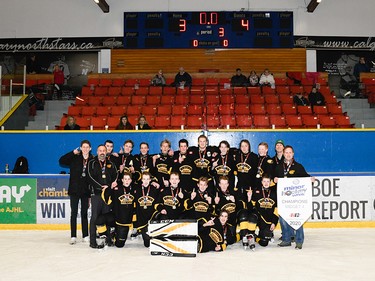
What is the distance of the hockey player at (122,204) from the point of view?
778cm

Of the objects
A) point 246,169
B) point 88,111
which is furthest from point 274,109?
point 246,169

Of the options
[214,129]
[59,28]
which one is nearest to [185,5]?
[59,28]

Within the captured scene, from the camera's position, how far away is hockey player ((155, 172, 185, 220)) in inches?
304

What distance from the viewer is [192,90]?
1517 cm

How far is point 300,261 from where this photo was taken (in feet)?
21.3

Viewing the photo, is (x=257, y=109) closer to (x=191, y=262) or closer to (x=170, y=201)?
(x=170, y=201)

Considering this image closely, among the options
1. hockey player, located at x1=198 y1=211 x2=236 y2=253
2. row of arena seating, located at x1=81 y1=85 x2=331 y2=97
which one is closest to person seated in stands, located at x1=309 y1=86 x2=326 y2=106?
row of arena seating, located at x1=81 y1=85 x2=331 y2=97

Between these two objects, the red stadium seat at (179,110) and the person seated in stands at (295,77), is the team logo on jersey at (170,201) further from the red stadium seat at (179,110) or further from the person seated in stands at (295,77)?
the person seated in stands at (295,77)

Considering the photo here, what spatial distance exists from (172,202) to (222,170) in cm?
112

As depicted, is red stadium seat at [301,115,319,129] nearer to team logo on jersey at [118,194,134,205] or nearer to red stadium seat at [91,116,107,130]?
red stadium seat at [91,116,107,130]

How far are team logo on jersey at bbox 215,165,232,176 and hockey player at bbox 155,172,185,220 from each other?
2.67ft

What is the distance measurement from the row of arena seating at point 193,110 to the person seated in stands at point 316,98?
0.27 meters

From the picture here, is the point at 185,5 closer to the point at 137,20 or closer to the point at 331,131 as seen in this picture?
the point at 137,20

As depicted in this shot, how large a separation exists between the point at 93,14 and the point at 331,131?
469 inches
